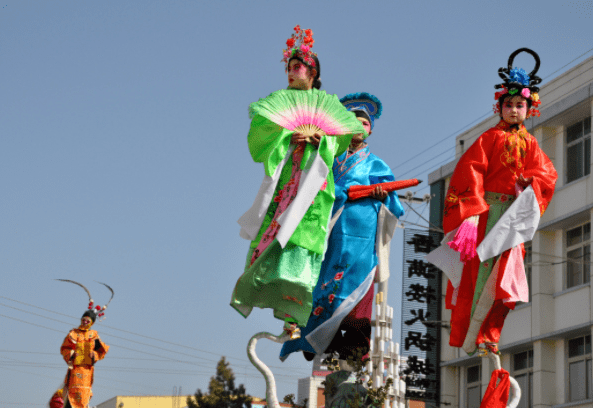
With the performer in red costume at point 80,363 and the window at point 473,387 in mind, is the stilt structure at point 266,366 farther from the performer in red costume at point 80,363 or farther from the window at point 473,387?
the window at point 473,387

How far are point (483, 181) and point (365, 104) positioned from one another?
1424 mm

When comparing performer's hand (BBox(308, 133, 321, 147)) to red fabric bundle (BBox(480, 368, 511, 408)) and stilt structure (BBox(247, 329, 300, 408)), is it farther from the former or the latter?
red fabric bundle (BBox(480, 368, 511, 408))

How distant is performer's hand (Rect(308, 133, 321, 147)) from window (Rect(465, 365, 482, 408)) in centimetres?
1892

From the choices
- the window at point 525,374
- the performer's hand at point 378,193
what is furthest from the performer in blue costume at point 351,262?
the window at point 525,374

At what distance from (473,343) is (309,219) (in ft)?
5.70

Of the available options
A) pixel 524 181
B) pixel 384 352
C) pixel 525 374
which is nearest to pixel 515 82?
pixel 524 181

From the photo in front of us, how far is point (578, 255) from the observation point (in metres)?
22.8

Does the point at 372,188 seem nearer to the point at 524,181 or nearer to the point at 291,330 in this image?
the point at 524,181

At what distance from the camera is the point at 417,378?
26484 millimetres

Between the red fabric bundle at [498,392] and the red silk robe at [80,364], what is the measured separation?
13.9 ft

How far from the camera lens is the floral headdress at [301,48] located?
8570mm

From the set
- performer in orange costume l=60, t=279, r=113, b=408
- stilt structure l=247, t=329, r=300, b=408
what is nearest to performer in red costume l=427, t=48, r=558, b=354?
stilt structure l=247, t=329, r=300, b=408

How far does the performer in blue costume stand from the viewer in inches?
325

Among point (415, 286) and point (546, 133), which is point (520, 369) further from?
point (546, 133)
